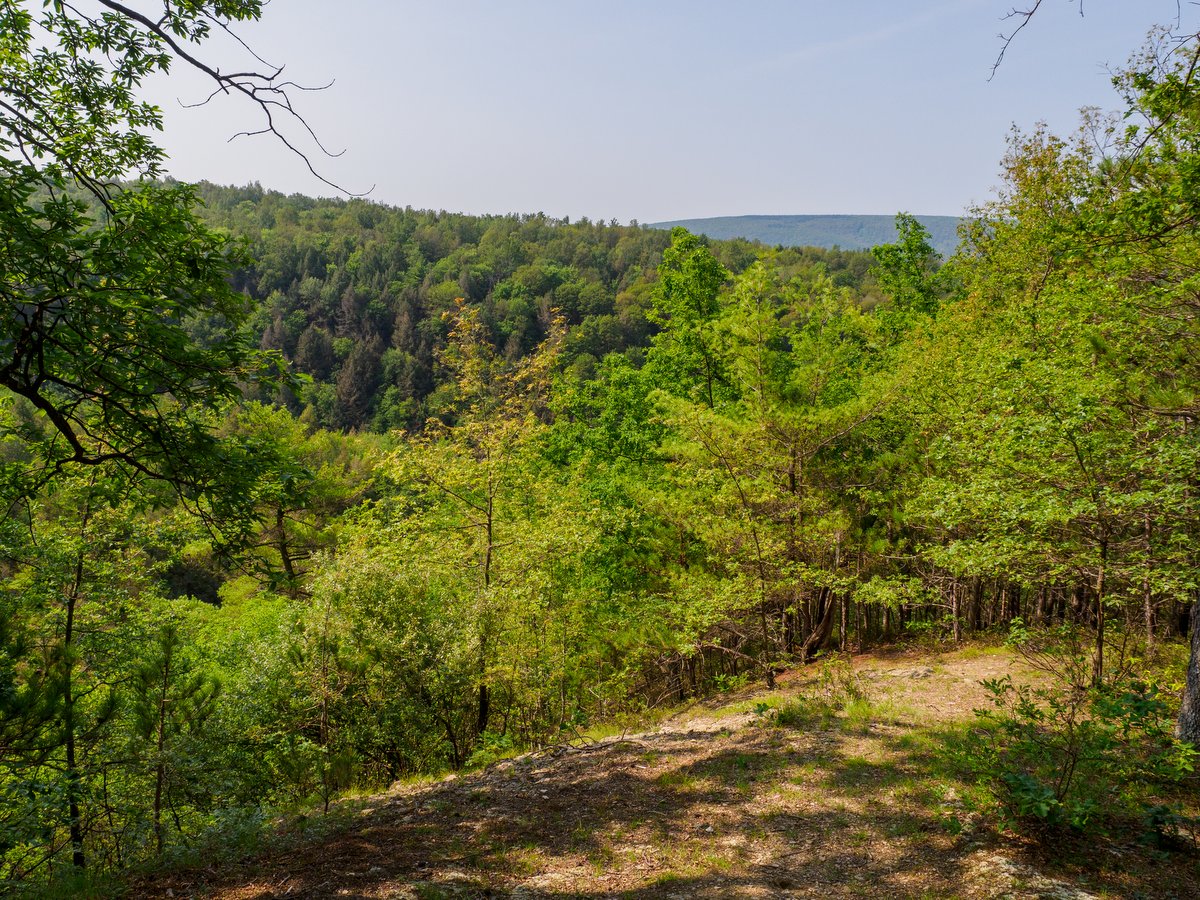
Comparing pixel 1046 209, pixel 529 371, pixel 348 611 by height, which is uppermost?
pixel 1046 209

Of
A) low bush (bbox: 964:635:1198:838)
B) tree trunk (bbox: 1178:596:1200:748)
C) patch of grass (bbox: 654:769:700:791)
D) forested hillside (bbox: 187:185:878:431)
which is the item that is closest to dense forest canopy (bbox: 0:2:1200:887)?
tree trunk (bbox: 1178:596:1200:748)

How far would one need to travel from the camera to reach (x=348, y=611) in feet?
31.1

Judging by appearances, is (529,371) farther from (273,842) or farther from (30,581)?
(273,842)

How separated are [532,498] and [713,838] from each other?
890cm

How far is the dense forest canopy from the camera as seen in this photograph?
4684 millimetres

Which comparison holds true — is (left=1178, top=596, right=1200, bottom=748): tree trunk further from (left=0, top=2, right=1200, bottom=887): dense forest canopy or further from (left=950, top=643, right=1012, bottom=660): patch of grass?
(left=950, top=643, right=1012, bottom=660): patch of grass

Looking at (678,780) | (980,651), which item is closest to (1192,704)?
(678,780)

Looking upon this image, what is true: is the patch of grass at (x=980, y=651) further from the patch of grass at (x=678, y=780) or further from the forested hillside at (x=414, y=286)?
the forested hillside at (x=414, y=286)

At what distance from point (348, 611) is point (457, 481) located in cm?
267

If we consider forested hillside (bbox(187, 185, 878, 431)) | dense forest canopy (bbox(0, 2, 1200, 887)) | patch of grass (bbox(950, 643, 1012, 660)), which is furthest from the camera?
forested hillside (bbox(187, 185, 878, 431))

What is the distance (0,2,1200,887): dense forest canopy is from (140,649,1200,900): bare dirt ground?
4.44 feet

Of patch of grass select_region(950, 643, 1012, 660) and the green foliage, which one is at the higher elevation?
the green foliage

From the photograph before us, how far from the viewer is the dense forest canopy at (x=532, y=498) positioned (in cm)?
468

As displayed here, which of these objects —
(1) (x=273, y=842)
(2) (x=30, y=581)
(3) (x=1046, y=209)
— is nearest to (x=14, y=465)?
(1) (x=273, y=842)
